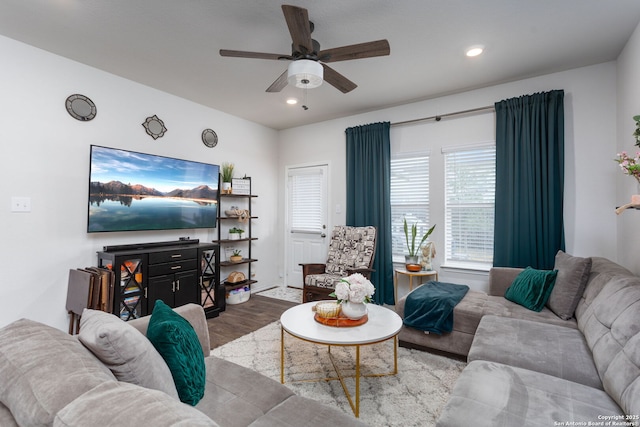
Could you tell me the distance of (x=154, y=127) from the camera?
12.1 feet

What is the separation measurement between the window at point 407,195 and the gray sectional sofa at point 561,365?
5.90 feet

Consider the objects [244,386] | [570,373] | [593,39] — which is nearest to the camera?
[244,386]

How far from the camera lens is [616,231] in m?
3.02

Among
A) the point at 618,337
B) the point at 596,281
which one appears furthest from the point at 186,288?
the point at 596,281

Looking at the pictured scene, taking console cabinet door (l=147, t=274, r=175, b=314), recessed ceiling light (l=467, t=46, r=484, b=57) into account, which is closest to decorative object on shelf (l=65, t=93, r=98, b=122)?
console cabinet door (l=147, t=274, r=175, b=314)

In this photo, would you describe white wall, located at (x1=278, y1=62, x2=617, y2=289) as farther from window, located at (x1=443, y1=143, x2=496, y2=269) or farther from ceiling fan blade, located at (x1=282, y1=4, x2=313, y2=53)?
ceiling fan blade, located at (x1=282, y1=4, x2=313, y2=53)

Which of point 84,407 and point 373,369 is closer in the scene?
point 84,407

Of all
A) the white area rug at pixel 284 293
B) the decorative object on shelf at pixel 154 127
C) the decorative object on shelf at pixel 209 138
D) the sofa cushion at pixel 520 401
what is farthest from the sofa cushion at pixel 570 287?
the decorative object on shelf at pixel 154 127

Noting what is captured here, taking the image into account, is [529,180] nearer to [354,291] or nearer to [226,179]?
[354,291]

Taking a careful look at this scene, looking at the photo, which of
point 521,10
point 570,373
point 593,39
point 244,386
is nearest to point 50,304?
point 244,386

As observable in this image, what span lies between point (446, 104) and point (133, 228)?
3913 mm

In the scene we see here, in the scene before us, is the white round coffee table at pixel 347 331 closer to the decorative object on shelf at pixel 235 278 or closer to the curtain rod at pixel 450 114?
the decorative object on shelf at pixel 235 278

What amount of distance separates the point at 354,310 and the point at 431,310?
865mm

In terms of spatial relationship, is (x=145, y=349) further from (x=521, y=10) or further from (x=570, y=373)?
(x=521, y=10)
